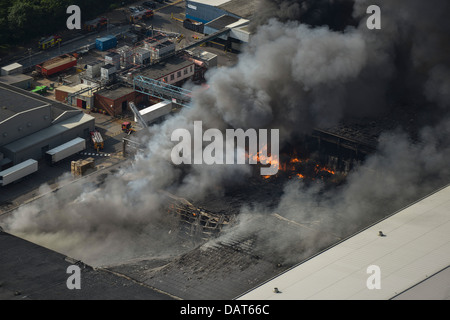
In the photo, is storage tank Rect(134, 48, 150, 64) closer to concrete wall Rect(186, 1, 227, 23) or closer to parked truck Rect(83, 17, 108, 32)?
parked truck Rect(83, 17, 108, 32)

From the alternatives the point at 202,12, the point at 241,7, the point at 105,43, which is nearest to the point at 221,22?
the point at 241,7

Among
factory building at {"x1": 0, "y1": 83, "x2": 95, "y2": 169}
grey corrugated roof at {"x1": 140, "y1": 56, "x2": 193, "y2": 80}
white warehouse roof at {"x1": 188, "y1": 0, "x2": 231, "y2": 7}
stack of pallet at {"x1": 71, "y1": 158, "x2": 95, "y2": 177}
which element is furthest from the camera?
white warehouse roof at {"x1": 188, "y1": 0, "x2": 231, "y2": 7}

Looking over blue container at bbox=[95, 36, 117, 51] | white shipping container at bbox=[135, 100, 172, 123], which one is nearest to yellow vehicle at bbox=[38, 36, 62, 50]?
blue container at bbox=[95, 36, 117, 51]

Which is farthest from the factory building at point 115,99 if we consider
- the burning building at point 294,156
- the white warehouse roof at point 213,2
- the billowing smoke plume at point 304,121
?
the white warehouse roof at point 213,2

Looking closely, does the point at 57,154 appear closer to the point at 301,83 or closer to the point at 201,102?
the point at 201,102

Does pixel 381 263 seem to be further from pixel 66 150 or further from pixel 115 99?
pixel 115 99

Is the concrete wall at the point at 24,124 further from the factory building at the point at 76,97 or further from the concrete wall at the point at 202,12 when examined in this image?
the concrete wall at the point at 202,12
